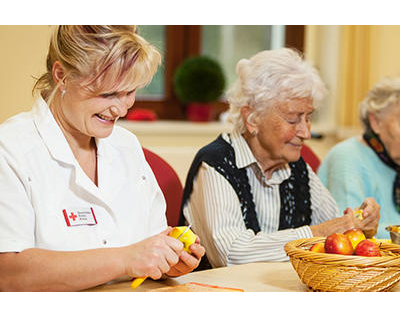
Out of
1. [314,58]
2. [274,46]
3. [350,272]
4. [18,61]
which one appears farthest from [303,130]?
[274,46]

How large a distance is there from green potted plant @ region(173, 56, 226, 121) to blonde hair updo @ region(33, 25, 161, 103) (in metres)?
2.83

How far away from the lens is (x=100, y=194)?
1.76 meters

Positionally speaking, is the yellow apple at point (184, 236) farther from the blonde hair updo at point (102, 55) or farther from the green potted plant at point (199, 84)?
the green potted plant at point (199, 84)

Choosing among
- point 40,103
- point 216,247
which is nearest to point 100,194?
point 40,103

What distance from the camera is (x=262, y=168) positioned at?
8.13 feet

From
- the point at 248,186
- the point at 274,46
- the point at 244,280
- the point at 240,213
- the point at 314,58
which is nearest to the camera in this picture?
the point at 244,280

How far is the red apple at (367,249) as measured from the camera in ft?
5.25

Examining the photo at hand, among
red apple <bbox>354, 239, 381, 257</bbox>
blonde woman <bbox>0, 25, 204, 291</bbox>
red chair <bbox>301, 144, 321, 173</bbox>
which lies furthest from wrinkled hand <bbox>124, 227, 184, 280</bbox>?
red chair <bbox>301, 144, 321, 173</bbox>

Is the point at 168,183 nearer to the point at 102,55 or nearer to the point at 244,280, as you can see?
the point at 244,280

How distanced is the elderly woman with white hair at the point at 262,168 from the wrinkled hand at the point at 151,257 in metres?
→ 0.62

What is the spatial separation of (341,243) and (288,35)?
3.55 metres

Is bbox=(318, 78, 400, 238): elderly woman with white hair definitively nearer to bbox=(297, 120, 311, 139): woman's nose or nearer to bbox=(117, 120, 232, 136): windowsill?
bbox=(297, 120, 311, 139): woman's nose

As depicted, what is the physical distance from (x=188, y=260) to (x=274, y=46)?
361 cm

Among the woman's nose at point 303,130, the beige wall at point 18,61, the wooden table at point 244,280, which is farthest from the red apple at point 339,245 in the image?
the beige wall at point 18,61
